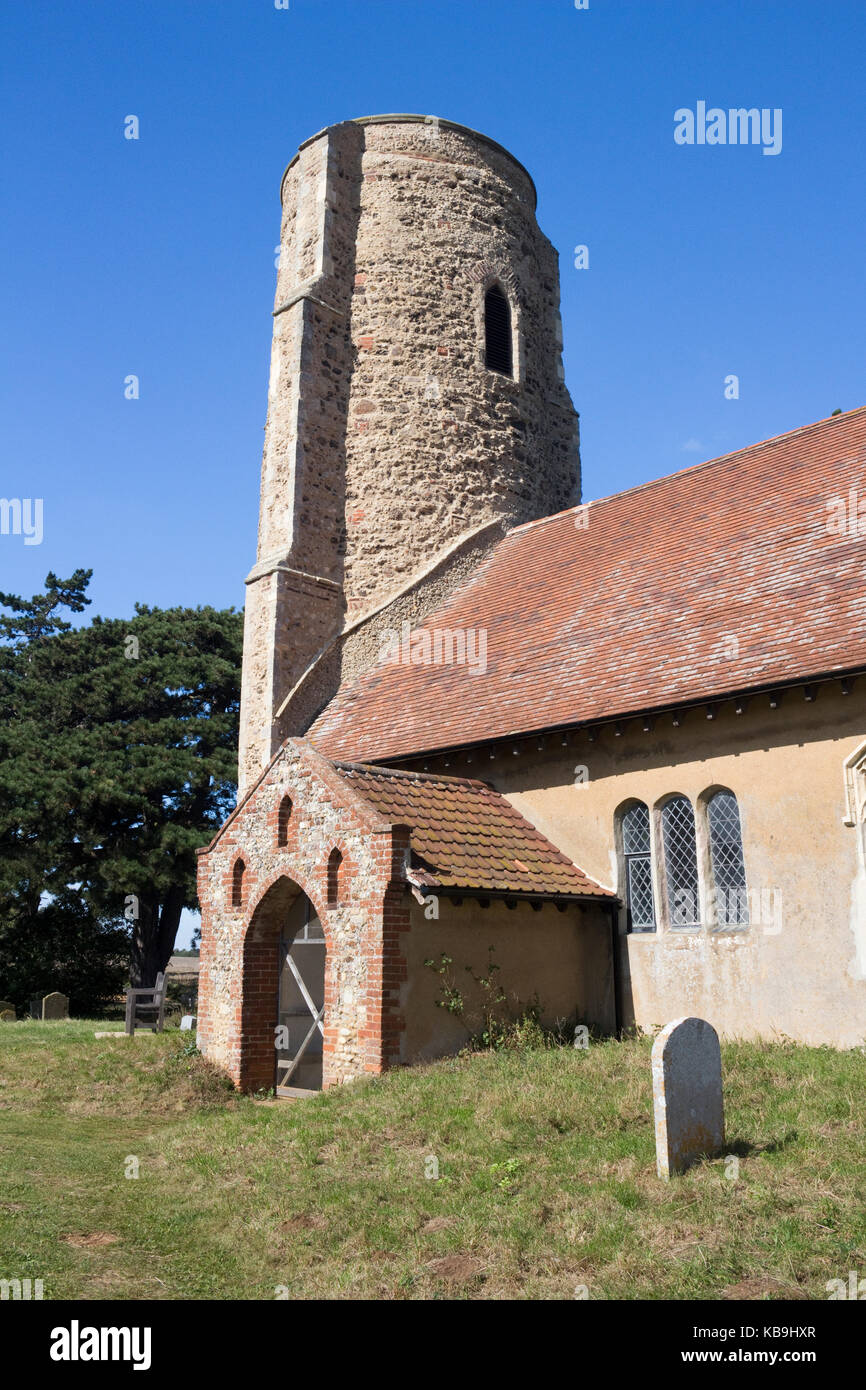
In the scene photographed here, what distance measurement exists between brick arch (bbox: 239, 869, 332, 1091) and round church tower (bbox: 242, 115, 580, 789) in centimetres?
554

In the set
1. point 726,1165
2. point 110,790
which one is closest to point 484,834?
point 726,1165

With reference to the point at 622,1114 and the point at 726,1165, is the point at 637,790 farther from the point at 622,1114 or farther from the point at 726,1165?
the point at 726,1165

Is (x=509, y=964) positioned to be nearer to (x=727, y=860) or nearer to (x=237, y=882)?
(x=727, y=860)

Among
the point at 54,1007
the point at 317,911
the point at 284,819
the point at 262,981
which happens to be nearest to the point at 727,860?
the point at 317,911

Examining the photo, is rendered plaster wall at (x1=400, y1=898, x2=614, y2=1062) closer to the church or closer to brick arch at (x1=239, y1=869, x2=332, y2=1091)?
the church

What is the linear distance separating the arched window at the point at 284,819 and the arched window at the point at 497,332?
1293 cm

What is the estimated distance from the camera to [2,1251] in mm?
6758

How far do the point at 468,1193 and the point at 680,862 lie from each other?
20.9ft

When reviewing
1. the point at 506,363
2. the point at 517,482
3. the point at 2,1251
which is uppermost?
the point at 506,363

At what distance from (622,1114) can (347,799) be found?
4.90 m

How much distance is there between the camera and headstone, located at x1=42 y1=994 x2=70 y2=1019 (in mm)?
27156

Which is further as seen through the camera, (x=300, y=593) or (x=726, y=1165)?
(x=300, y=593)

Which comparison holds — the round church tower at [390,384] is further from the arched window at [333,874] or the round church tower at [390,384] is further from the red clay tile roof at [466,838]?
the arched window at [333,874]

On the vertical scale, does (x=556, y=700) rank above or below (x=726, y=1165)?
above
